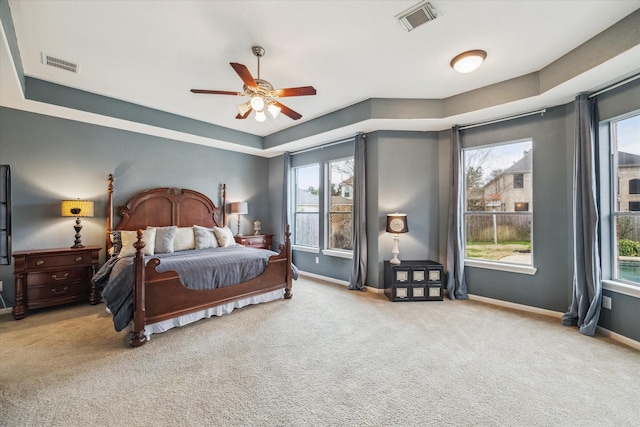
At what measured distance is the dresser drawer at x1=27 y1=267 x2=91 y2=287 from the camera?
11.1 ft

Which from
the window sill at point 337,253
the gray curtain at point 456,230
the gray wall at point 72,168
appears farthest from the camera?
the window sill at point 337,253

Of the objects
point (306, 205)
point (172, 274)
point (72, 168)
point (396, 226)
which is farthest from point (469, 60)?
point (72, 168)

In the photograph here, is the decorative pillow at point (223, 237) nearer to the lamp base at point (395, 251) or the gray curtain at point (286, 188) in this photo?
the gray curtain at point (286, 188)

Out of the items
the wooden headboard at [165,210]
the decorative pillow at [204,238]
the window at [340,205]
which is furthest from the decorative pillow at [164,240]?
the window at [340,205]

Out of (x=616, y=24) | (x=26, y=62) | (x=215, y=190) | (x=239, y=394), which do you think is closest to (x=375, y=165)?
(x=616, y=24)

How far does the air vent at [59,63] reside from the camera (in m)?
2.88

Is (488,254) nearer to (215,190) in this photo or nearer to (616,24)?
(616,24)

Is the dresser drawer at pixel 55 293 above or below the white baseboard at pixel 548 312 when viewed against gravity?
above

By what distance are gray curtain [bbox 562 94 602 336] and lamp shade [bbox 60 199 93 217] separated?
6.18 meters

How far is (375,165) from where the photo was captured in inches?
175

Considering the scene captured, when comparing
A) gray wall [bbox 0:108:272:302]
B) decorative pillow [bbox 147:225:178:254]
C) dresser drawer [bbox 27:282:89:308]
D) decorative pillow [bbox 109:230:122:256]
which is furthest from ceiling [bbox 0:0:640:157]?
dresser drawer [bbox 27:282:89:308]

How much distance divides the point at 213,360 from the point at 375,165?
11.4 feet

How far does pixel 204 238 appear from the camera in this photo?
14.6 feet

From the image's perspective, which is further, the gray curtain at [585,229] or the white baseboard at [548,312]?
the gray curtain at [585,229]
